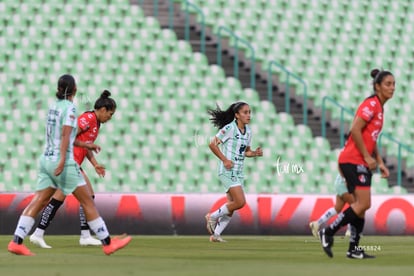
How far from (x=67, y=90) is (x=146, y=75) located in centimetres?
1085

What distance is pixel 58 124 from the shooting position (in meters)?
11.3

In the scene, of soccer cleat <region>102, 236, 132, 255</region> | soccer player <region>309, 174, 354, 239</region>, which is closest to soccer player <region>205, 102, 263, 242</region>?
soccer player <region>309, 174, 354, 239</region>

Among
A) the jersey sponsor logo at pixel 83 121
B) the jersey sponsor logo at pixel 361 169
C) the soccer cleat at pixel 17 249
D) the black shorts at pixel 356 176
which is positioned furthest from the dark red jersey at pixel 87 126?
the jersey sponsor logo at pixel 361 169

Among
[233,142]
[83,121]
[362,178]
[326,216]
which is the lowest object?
[326,216]

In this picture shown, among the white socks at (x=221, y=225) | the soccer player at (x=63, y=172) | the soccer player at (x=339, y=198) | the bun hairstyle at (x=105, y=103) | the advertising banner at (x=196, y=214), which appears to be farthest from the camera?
the advertising banner at (x=196, y=214)

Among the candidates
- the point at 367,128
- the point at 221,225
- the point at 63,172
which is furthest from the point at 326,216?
the point at 221,225

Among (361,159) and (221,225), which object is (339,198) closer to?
(361,159)

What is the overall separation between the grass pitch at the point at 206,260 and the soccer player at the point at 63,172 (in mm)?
261

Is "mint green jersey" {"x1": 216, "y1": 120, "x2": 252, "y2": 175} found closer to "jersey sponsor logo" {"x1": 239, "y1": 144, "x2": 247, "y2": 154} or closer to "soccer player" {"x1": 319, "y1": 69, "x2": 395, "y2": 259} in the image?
"jersey sponsor logo" {"x1": 239, "y1": 144, "x2": 247, "y2": 154}

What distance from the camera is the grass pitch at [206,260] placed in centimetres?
917

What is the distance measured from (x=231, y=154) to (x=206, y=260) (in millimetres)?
4880

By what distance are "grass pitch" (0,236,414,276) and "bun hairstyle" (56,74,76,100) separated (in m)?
1.74

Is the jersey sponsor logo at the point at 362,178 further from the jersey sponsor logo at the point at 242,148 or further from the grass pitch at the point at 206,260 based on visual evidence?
the jersey sponsor logo at the point at 242,148

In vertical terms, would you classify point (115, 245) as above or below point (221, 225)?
above
